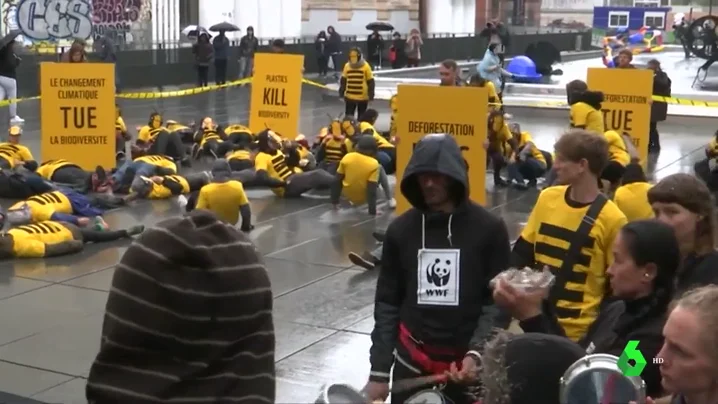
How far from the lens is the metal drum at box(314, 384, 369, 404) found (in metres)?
2.38

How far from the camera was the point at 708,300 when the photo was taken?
2.38 metres

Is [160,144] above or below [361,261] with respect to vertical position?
above

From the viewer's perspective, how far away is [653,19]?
69.4 metres

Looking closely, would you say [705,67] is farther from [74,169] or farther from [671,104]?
[74,169]

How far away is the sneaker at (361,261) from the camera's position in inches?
370

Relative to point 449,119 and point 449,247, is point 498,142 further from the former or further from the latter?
point 449,247

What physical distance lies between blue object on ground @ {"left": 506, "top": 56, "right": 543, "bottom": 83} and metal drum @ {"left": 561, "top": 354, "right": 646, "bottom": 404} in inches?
1158

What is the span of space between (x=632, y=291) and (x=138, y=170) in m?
10.4

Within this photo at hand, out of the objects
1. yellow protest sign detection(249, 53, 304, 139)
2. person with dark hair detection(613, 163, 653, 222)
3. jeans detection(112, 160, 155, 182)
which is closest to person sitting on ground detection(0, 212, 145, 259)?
jeans detection(112, 160, 155, 182)

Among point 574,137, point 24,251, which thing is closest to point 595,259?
point 574,137

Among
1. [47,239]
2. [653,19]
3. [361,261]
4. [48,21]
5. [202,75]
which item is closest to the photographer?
[361,261]

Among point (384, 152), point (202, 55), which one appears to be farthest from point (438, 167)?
point (202, 55)

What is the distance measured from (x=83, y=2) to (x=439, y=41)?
18540mm

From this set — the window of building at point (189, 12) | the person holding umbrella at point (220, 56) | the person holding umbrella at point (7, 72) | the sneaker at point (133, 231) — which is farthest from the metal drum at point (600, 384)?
the window of building at point (189, 12)
